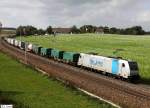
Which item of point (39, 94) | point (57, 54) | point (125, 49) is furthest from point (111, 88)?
point (125, 49)

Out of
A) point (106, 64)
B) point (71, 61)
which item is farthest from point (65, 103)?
point (71, 61)

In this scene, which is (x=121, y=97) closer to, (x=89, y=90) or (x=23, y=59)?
(x=89, y=90)

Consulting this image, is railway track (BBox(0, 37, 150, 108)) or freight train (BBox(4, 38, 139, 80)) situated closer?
railway track (BBox(0, 37, 150, 108))

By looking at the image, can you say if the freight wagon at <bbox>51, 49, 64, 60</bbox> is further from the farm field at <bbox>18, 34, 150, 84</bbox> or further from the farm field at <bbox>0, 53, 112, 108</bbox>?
the farm field at <bbox>0, 53, 112, 108</bbox>

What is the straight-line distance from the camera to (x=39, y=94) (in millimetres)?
44219

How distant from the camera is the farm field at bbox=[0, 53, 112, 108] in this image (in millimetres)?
38000

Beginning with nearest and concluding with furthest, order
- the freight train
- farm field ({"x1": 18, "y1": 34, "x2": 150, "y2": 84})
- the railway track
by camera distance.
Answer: the railway track
the freight train
farm field ({"x1": 18, "y1": 34, "x2": 150, "y2": 84})

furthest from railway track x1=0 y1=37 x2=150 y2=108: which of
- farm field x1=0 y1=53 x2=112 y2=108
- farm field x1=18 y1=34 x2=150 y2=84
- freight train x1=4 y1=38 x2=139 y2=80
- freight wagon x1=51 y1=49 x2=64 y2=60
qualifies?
freight wagon x1=51 y1=49 x2=64 y2=60

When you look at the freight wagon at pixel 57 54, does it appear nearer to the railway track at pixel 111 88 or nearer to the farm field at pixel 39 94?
the railway track at pixel 111 88

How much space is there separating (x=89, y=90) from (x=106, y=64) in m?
11.9

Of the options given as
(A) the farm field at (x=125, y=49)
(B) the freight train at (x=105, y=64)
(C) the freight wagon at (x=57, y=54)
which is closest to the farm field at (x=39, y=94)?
(B) the freight train at (x=105, y=64)

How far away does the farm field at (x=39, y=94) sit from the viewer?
3800 cm

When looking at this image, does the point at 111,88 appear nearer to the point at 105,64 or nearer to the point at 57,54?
the point at 105,64

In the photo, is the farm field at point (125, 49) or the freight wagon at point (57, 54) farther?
the freight wagon at point (57, 54)
